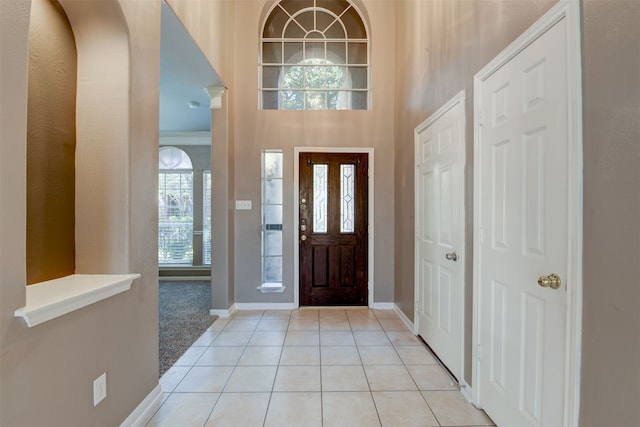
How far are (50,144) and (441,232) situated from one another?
2558mm

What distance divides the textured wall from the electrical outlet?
21.3 inches

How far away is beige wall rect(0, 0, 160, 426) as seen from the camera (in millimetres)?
1040

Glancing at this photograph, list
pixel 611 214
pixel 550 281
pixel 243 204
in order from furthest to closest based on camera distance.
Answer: pixel 243 204
pixel 550 281
pixel 611 214

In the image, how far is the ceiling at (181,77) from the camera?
8.39 feet

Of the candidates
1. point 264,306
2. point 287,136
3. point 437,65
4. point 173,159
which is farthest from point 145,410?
point 173,159

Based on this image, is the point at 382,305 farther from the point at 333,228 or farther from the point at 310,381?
the point at 310,381

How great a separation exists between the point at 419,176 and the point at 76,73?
271cm

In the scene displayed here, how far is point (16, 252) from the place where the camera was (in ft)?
3.51

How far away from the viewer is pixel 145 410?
5.94 feet

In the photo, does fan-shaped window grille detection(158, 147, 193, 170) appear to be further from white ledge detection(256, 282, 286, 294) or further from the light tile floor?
the light tile floor

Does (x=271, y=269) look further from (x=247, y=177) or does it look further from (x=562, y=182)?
(x=562, y=182)

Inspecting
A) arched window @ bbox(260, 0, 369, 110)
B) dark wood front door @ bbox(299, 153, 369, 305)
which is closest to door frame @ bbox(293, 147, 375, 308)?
dark wood front door @ bbox(299, 153, 369, 305)

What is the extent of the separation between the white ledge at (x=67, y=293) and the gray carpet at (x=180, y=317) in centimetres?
116

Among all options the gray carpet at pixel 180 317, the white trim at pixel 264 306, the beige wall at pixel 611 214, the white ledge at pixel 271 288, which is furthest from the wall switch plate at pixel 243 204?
the beige wall at pixel 611 214
